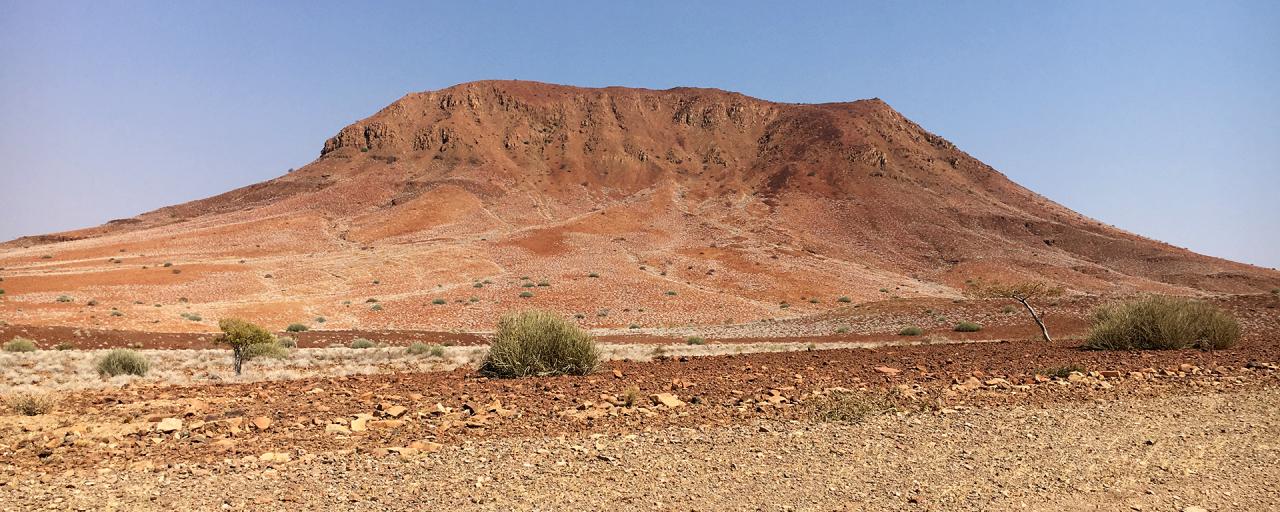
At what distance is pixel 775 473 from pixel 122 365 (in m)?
14.3

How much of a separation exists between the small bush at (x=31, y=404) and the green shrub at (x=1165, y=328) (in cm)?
1729

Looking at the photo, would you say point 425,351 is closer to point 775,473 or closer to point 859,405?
point 859,405

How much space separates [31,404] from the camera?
327 inches

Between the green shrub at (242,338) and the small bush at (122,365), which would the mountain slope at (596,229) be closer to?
the green shrub at (242,338)

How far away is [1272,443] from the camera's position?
668 cm

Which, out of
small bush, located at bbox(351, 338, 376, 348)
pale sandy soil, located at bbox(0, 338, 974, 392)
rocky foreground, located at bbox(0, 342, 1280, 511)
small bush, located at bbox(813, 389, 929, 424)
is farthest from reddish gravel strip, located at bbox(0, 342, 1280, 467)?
small bush, located at bbox(351, 338, 376, 348)

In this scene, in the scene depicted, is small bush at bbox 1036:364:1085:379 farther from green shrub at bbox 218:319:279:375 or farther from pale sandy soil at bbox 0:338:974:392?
green shrub at bbox 218:319:279:375

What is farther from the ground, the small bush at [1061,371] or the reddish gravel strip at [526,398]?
the small bush at [1061,371]

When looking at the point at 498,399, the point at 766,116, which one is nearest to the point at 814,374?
the point at 498,399

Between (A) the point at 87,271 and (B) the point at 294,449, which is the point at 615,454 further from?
(A) the point at 87,271

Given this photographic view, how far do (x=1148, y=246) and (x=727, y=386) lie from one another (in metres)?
79.5

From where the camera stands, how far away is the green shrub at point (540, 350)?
11383mm

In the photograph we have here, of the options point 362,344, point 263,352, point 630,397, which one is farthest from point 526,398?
point 362,344

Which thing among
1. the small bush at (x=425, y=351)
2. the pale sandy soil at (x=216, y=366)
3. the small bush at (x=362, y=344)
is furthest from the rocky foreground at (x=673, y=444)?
the small bush at (x=362, y=344)
